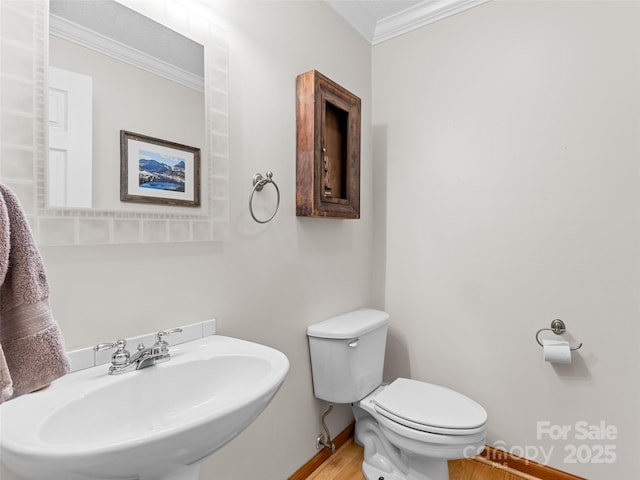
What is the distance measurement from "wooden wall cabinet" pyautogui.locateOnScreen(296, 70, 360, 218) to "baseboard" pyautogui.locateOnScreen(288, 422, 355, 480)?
1147 millimetres

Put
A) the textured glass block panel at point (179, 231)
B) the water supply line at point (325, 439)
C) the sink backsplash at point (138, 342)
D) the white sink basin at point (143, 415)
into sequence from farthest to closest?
the water supply line at point (325, 439) < the textured glass block panel at point (179, 231) < the sink backsplash at point (138, 342) < the white sink basin at point (143, 415)

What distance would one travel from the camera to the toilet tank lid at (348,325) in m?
1.53

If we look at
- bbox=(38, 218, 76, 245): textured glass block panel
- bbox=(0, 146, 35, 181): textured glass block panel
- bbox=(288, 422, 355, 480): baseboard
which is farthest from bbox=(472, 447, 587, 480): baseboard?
bbox=(0, 146, 35, 181): textured glass block panel

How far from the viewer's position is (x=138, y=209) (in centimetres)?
100

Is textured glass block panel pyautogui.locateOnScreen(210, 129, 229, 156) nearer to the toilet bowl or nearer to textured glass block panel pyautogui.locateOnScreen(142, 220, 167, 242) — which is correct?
textured glass block panel pyautogui.locateOnScreen(142, 220, 167, 242)

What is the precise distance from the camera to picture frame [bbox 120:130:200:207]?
0.98m

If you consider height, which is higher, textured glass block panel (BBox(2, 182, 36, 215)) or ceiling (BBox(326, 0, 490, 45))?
ceiling (BBox(326, 0, 490, 45))

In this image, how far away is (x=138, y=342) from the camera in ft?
3.23

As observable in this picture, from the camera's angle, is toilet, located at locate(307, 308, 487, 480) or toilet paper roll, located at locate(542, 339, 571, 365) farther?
toilet paper roll, located at locate(542, 339, 571, 365)

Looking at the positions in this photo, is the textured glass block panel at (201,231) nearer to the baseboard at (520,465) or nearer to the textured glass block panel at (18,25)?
the textured glass block panel at (18,25)

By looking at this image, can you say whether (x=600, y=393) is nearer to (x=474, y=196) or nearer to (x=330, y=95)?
(x=474, y=196)

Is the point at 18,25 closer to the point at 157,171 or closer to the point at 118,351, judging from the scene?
the point at 157,171

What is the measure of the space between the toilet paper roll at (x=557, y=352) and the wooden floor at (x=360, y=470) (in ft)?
2.00

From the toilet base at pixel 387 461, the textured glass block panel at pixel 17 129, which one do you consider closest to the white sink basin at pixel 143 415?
the textured glass block panel at pixel 17 129
